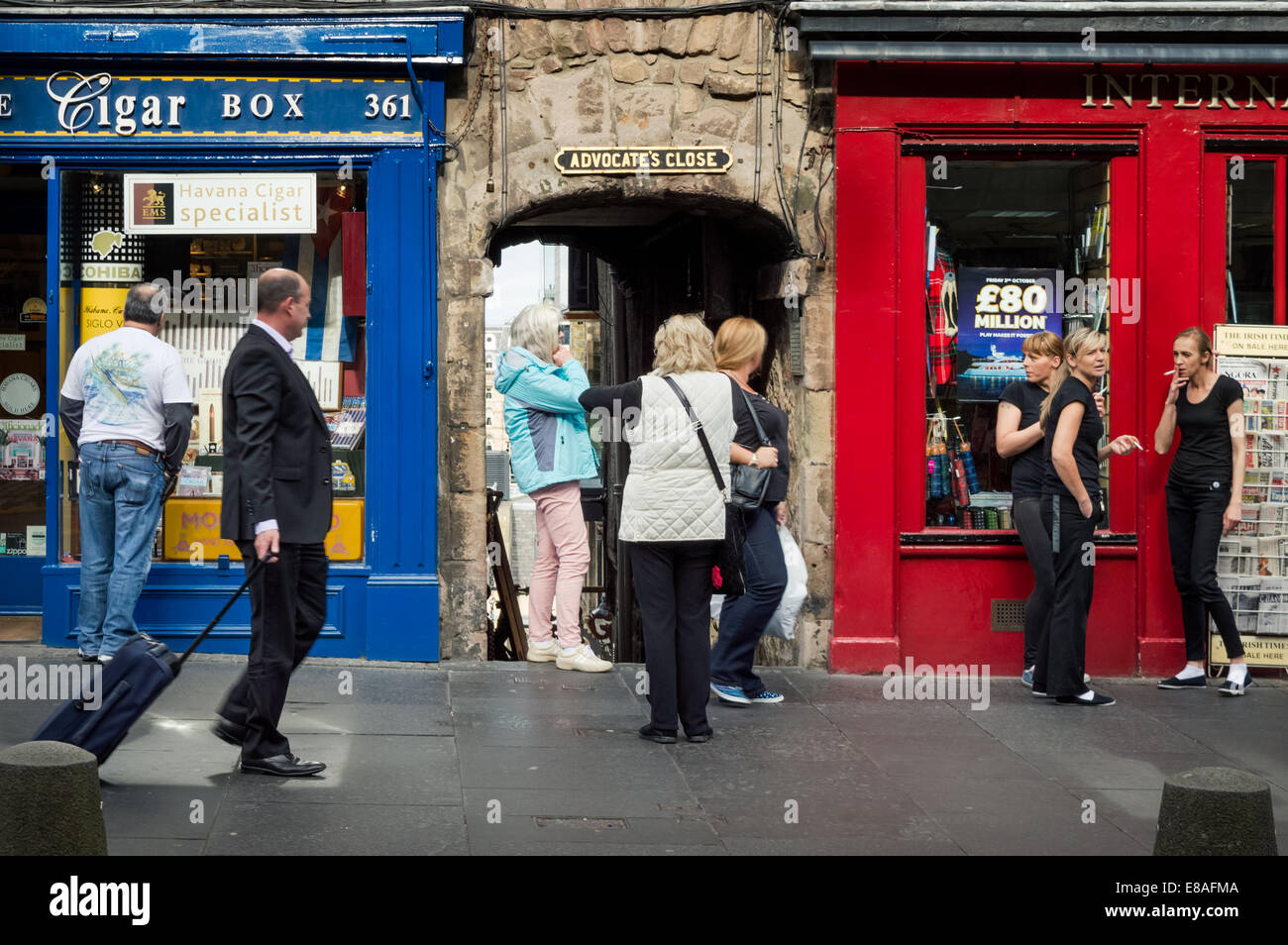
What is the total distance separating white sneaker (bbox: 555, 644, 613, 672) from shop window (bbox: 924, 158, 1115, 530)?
2.19 meters

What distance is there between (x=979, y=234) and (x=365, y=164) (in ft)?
12.1

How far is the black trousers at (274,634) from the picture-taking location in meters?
5.95

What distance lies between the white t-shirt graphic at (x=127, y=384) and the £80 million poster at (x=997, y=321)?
461cm

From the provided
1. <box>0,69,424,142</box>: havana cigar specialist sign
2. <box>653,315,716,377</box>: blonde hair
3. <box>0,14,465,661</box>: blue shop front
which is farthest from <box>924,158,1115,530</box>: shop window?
<box>0,69,424,142</box>: havana cigar specialist sign

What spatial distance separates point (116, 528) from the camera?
793cm

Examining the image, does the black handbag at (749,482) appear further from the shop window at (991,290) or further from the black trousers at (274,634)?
the black trousers at (274,634)

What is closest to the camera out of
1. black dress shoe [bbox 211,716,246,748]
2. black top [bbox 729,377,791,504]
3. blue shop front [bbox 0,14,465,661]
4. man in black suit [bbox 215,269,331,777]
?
man in black suit [bbox 215,269,331,777]

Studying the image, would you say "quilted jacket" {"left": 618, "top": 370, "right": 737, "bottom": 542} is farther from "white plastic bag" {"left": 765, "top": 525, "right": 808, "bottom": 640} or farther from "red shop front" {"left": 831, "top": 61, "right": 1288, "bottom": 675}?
"red shop front" {"left": 831, "top": 61, "right": 1288, "bottom": 675}

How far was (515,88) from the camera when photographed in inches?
348

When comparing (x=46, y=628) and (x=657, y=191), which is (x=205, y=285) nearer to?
(x=46, y=628)

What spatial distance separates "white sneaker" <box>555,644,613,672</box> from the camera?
864cm

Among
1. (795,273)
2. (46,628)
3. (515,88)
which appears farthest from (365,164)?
(46,628)

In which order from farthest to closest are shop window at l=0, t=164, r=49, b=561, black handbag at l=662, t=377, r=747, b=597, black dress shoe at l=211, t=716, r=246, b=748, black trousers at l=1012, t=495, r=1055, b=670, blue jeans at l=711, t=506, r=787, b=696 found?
shop window at l=0, t=164, r=49, b=561, black trousers at l=1012, t=495, r=1055, b=670, blue jeans at l=711, t=506, r=787, b=696, black handbag at l=662, t=377, r=747, b=597, black dress shoe at l=211, t=716, r=246, b=748
